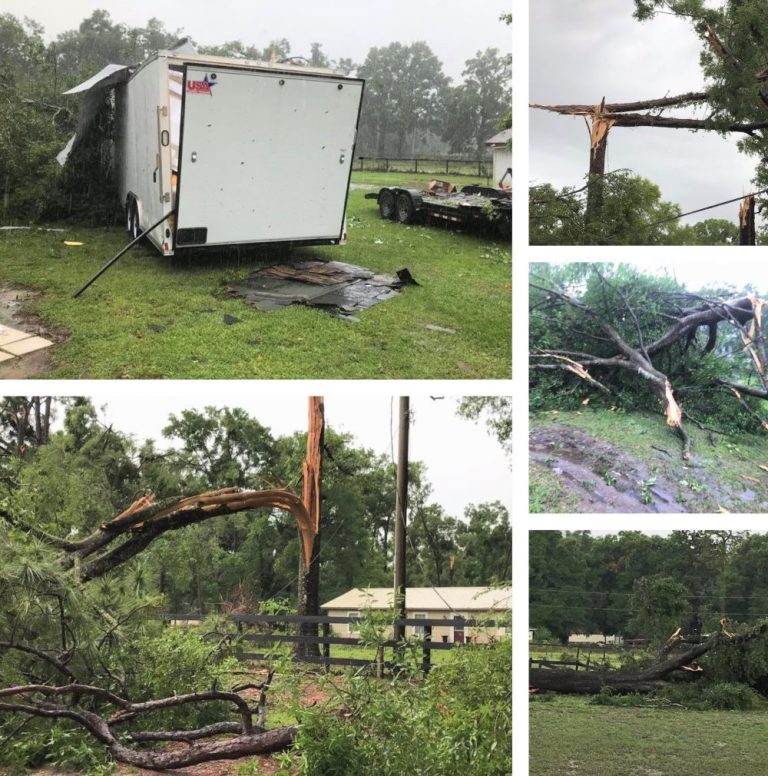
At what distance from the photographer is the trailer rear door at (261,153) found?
3.51 m

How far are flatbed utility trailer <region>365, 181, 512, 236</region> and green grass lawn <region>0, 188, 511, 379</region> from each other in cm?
12

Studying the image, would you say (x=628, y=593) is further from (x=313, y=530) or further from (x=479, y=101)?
(x=479, y=101)

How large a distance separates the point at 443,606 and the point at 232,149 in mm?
2112

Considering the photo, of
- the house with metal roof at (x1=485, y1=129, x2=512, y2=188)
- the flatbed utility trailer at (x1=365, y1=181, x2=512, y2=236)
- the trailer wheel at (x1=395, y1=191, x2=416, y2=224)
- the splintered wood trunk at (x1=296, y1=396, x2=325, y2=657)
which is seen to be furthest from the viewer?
the trailer wheel at (x1=395, y1=191, x2=416, y2=224)

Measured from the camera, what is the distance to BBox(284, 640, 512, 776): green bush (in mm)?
3039

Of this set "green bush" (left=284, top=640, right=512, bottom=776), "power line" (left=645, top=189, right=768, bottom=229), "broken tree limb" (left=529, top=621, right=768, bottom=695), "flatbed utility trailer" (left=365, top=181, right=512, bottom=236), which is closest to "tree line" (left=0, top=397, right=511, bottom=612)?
"green bush" (left=284, top=640, right=512, bottom=776)

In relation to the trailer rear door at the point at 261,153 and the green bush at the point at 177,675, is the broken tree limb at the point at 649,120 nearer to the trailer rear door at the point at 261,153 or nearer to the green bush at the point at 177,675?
the trailer rear door at the point at 261,153

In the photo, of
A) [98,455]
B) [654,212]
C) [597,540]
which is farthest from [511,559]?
[98,455]

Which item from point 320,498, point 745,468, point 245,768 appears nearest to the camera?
point 245,768

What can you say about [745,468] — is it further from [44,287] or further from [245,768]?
[44,287]

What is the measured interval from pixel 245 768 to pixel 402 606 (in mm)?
863

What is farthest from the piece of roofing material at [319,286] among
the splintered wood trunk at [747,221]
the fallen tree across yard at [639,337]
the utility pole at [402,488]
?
the splintered wood trunk at [747,221]

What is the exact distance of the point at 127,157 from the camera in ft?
12.6

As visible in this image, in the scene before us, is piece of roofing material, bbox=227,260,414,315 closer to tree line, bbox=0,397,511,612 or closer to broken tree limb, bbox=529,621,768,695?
tree line, bbox=0,397,511,612
